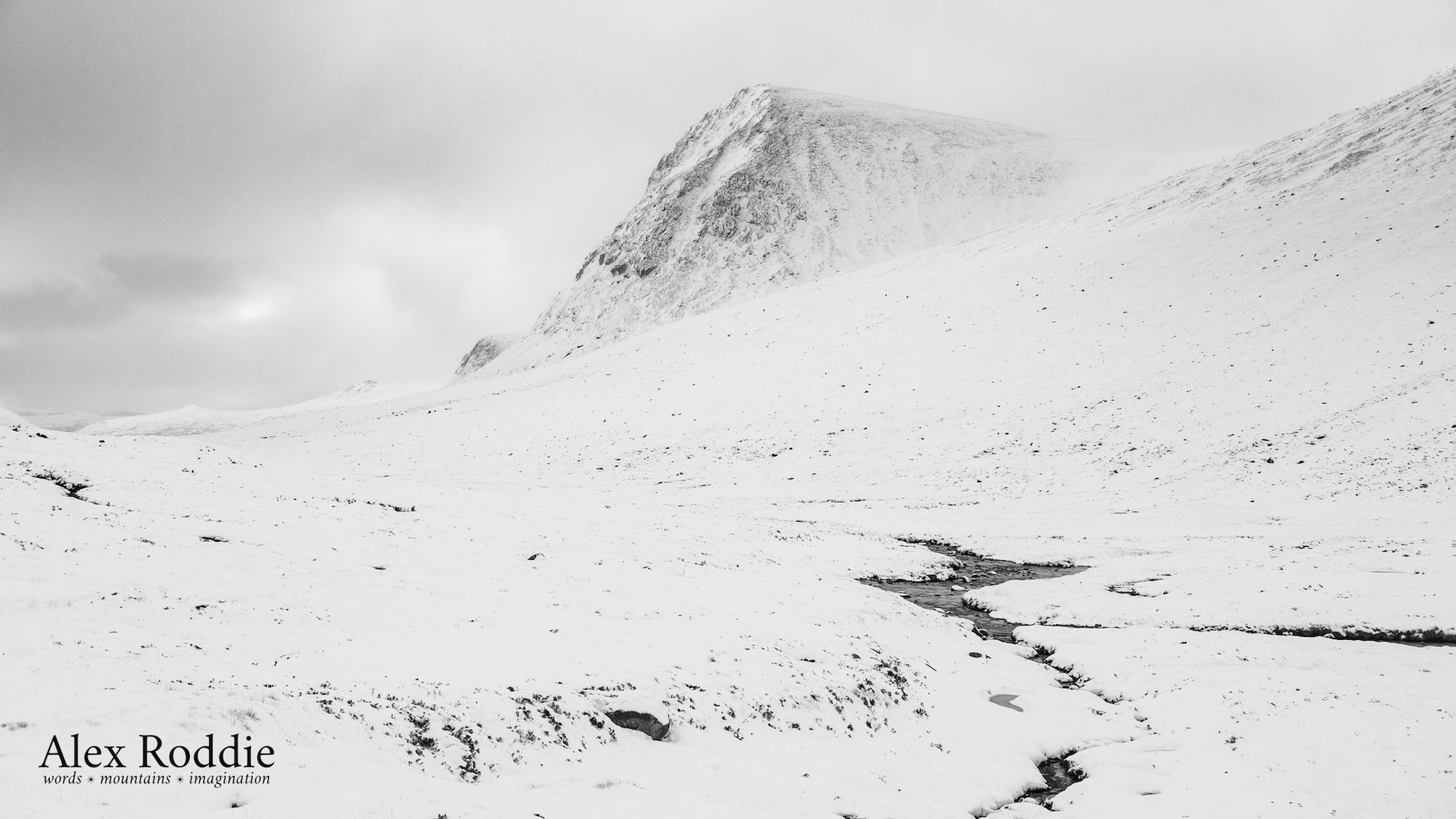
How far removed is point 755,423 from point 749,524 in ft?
70.1

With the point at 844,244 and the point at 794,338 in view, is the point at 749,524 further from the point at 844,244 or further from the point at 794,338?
the point at 844,244

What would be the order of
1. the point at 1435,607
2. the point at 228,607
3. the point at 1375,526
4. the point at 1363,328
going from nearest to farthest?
the point at 228,607
the point at 1435,607
the point at 1375,526
the point at 1363,328

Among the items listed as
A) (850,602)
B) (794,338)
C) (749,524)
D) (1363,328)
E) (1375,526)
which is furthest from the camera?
(794,338)

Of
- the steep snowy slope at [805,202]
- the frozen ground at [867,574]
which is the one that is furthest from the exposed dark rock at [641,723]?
the steep snowy slope at [805,202]

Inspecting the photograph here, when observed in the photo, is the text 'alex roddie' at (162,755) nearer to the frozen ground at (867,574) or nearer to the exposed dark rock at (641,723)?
the frozen ground at (867,574)

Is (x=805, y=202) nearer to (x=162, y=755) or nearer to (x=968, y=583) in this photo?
(x=968, y=583)

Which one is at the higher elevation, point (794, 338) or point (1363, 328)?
point (794, 338)

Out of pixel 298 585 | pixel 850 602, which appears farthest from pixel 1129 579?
pixel 298 585

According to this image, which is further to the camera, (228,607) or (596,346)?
(596,346)

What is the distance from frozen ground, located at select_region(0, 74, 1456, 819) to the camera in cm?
1049

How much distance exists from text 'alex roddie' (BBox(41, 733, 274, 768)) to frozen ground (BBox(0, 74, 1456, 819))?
0.77 ft

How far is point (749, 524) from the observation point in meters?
31.2

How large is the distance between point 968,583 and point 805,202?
10783cm

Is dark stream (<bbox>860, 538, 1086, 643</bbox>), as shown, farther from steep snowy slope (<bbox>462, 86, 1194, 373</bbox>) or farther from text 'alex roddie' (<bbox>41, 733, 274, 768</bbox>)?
steep snowy slope (<bbox>462, 86, 1194, 373</bbox>)
